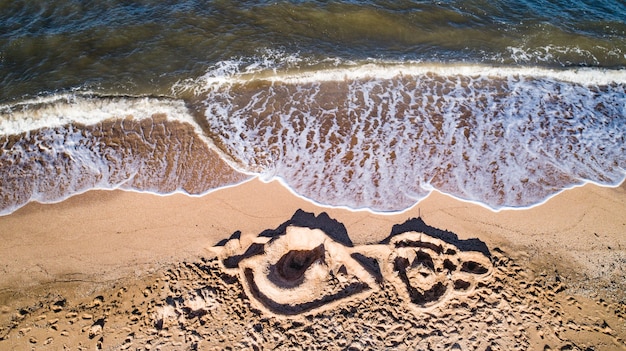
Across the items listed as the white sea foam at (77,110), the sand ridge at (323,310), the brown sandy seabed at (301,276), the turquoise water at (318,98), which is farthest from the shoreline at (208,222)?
the white sea foam at (77,110)

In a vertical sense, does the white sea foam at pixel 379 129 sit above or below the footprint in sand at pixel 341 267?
above

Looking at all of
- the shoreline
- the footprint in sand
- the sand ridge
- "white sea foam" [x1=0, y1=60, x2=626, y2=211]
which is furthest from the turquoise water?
the sand ridge

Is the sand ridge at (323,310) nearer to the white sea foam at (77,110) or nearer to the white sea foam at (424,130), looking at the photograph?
the white sea foam at (424,130)

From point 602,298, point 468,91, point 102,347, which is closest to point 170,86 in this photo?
point 102,347

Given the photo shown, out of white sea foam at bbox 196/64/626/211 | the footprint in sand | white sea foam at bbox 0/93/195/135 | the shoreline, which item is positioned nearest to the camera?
the footprint in sand

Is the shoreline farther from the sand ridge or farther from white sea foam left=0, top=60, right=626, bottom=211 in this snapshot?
the sand ridge

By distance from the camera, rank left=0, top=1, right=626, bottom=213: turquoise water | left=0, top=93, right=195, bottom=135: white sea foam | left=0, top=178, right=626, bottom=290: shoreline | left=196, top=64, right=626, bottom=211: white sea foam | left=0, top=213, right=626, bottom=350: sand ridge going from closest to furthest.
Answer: left=0, top=213, right=626, bottom=350: sand ridge < left=0, top=178, right=626, bottom=290: shoreline < left=196, top=64, right=626, bottom=211: white sea foam < left=0, top=1, right=626, bottom=213: turquoise water < left=0, top=93, right=195, bottom=135: white sea foam

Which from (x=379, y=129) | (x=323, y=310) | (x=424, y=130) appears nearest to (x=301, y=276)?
(x=323, y=310)
